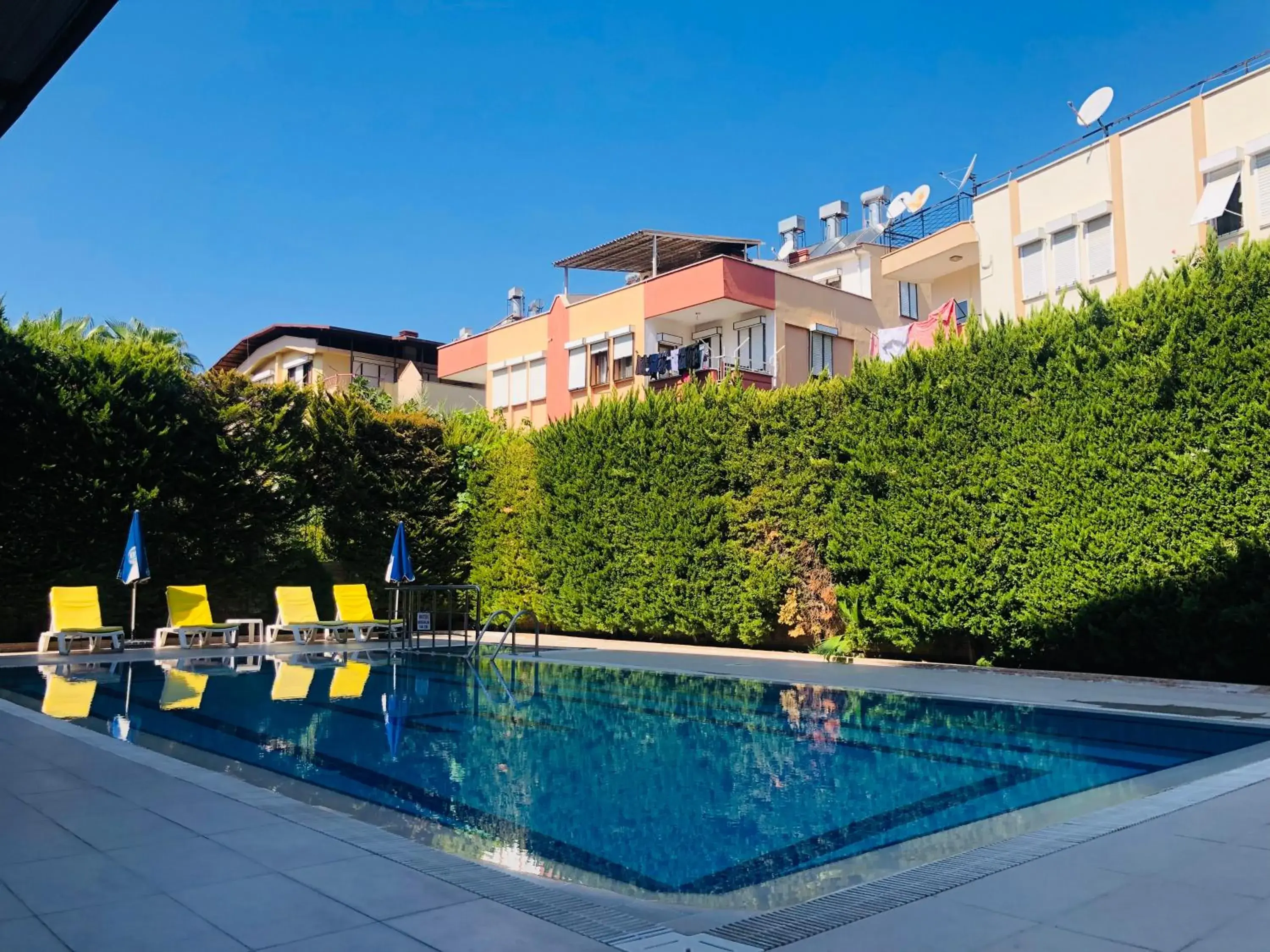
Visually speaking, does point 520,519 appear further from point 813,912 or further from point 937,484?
point 813,912

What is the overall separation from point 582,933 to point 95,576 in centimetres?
1833

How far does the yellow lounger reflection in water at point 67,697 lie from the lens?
10.0 m

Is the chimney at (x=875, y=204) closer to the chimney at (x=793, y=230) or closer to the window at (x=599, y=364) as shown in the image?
the chimney at (x=793, y=230)

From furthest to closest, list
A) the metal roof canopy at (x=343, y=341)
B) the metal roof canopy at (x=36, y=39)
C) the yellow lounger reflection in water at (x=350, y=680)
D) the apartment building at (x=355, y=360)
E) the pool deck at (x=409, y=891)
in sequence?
the metal roof canopy at (x=343, y=341), the apartment building at (x=355, y=360), the yellow lounger reflection in water at (x=350, y=680), the pool deck at (x=409, y=891), the metal roof canopy at (x=36, y=39)

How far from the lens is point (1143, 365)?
12172 mm

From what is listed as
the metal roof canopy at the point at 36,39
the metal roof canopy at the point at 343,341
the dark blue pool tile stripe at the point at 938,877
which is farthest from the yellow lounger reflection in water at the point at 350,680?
the metal roof canopy at the point at 343,341

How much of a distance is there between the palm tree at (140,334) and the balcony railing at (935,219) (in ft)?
68.8

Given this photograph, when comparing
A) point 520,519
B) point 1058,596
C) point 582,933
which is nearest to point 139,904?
point 582,933

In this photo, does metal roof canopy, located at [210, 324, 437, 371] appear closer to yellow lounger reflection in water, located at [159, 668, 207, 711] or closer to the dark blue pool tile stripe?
yellow lounger reflection in water, located at [159, 668, 207, 711]

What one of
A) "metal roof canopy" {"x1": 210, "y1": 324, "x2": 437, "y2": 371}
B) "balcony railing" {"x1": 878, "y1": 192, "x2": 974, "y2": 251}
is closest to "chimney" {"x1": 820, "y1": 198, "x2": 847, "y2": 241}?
"balcony railing" {"x1": 878, "y1": 192, "x2": 974, "y2": 251}

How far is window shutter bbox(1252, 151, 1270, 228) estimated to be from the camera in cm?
1717

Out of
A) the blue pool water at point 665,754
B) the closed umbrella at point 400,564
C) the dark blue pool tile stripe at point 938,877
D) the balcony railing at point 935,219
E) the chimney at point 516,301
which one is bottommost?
the blue pool water at point 665,754

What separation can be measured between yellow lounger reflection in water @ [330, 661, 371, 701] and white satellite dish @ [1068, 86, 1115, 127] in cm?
1821

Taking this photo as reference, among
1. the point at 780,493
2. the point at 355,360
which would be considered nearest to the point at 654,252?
the point at 780,493
